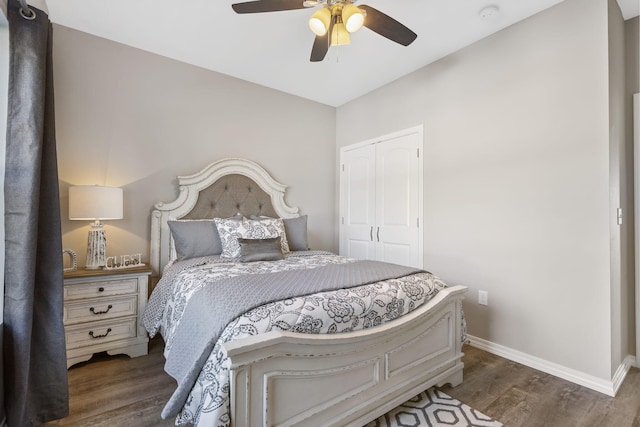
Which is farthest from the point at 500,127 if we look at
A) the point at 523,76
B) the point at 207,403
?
the point at 207,403

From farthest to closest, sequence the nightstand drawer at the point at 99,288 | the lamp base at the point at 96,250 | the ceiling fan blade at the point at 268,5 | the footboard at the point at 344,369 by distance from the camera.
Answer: the lamp base at the point at 96,250, the nightstand drawer at the point at 99,288, the ceiling fan blade at the point at 268,5, the footboard at the point at 344,369

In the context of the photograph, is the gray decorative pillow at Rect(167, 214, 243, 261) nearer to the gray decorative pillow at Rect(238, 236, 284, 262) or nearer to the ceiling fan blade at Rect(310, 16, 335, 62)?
the gray decorative pillow at Rect(238, 236, 284, 262)

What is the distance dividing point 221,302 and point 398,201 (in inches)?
96.4

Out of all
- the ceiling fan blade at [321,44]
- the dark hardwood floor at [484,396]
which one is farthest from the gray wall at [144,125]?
the ceiling fan blade at [321,44]

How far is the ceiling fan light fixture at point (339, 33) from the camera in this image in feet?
6.30

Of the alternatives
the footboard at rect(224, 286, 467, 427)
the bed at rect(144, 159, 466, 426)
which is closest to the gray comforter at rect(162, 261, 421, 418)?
the bed at rect(144, 159, 466, 426)

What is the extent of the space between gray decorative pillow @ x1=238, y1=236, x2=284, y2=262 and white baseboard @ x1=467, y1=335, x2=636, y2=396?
1.97 metres

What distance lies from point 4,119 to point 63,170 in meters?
1.21

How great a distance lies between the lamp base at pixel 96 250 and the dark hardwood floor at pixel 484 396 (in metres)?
0.74

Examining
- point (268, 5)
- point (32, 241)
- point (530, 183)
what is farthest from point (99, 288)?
point (530, 183)

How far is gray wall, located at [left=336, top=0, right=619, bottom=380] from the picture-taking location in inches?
79.5

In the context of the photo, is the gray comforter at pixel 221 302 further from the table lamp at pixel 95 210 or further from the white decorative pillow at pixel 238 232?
the table lamp at pixel 95 210

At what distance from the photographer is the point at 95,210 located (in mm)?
2242

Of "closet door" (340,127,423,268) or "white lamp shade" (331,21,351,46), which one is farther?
"closet door" (340,127,423,268)
